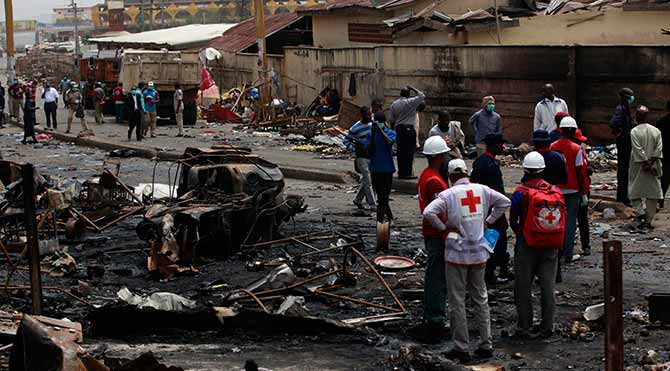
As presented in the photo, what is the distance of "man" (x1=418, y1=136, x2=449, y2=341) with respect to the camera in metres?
9.82

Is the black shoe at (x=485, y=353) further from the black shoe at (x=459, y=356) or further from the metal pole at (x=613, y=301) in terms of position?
the metal pole at (x=613, y=301)

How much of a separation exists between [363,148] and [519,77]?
824 centimetres

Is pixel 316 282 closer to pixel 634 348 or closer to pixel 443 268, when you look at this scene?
pixel 443 268

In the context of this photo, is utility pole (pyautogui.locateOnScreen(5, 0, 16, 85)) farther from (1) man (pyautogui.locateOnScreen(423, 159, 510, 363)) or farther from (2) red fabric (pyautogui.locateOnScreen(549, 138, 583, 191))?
(1) man (pyautogui.locateOnScreen(423, 159, 510, 363))

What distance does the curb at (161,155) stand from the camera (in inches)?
859

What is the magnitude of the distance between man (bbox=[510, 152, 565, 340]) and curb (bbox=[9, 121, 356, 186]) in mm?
11662

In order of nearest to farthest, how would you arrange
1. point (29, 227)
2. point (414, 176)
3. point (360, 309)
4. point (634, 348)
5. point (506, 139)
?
1. point (634, 348)
2. point (29, 227)
3. point (360, 309)
4. point (414, 176)
5. point (506, 139)

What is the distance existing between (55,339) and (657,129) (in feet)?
30.1

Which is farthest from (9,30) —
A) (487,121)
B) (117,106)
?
(487,121)

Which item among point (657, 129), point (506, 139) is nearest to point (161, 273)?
point (657, 129)

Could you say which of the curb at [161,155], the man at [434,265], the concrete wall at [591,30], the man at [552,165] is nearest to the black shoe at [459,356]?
the man at [434,265]

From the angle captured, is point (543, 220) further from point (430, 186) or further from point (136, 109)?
point (136, 109)

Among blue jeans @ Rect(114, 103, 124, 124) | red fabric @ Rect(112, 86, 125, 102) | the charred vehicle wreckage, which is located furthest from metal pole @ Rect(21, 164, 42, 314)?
blue jeans @ Rect(114, 103, 124, 124)

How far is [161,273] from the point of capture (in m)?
12.9
